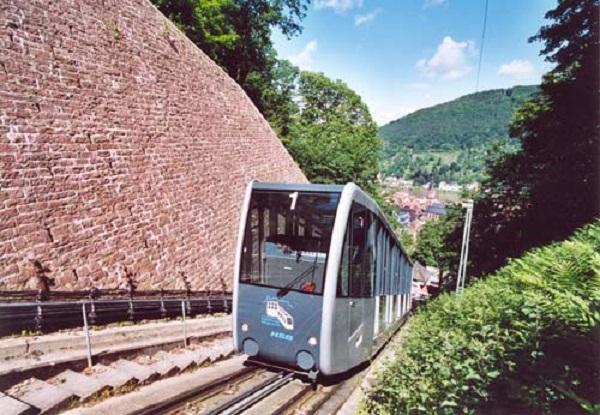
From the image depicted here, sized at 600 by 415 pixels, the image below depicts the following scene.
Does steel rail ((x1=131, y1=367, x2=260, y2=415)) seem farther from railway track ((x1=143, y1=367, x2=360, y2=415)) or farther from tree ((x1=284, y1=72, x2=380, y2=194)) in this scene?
tree ((x1=284, y1=72, x2=380, y2=194))

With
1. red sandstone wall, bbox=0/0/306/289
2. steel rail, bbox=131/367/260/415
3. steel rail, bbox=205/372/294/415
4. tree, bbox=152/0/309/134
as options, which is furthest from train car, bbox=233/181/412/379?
tree, bbox=152/0/309/134

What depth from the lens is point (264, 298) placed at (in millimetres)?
5840

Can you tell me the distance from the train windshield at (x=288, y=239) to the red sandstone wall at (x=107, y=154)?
337 cm

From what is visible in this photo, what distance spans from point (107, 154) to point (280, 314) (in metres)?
5.46

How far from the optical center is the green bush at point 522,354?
3275 mm

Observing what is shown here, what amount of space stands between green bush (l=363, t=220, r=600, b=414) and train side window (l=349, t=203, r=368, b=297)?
1530mm

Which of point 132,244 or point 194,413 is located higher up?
point 132,244

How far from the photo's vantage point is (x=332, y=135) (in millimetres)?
29047

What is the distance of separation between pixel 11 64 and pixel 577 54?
15.3m

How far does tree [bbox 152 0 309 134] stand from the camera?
1988cm

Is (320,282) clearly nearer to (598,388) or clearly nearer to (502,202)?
(598,388)

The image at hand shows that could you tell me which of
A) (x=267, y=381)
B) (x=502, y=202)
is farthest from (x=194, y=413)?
(x=502, y=202)

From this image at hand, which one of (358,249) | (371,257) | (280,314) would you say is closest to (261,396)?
(280,314)

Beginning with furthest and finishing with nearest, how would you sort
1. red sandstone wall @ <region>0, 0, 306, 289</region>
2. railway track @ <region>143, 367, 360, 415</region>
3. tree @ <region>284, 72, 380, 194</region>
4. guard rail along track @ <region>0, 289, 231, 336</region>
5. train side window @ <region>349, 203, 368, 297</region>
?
tree @ <region>284, 72, 380, 194</region>, red sandstone wall @ <region>0, 0, 306, 289</region>, train side window @ <region>349, 203, 368, 297</region>, guard rail along track @ <region>0, 289, 231, 336</region>, railway track @ <region>143, 367, 360, 415</region>
